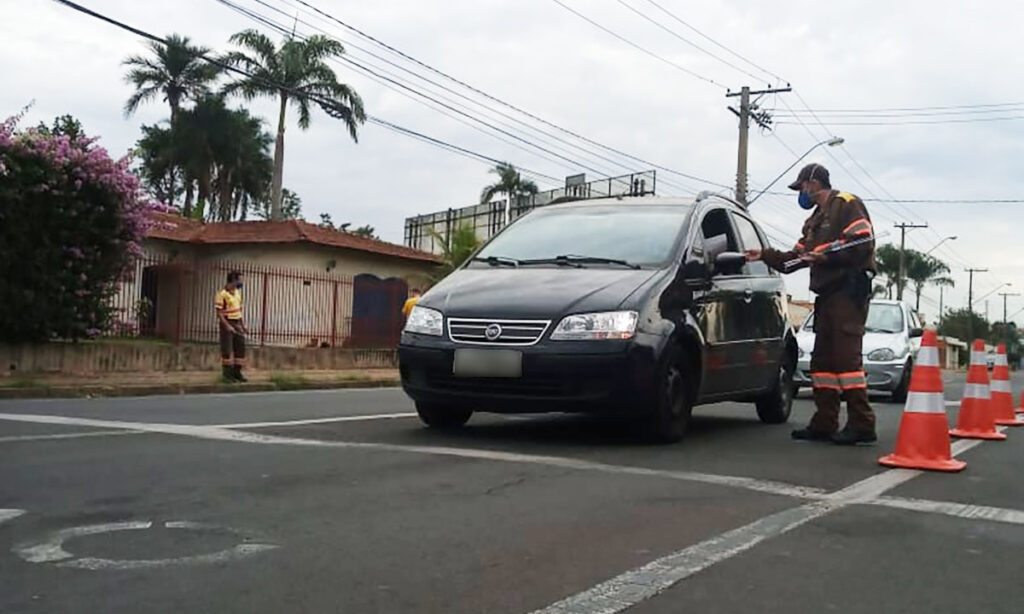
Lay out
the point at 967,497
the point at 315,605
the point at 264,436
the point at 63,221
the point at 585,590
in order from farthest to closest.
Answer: the point at 63,221, the point at 264,436, the point at 967,497, the point at 585,590, the point at 315,605

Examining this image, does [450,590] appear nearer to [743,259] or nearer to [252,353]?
[743,259]

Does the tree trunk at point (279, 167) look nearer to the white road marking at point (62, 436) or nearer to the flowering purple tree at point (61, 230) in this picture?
the flowering purple tree at point (61, 230)

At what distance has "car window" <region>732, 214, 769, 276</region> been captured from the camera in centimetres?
820

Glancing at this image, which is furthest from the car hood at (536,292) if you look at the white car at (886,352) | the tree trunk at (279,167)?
the tree trunk at (279,167)

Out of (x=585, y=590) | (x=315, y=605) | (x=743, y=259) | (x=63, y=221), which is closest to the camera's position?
(x=315, y=605)

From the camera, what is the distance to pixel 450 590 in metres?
→ 3.30

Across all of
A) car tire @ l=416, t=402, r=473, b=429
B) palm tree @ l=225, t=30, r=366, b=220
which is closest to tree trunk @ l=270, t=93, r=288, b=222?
palm tree @ l=225, t=30, r=366, b=220

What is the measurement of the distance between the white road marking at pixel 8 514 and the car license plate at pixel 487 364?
2.71 metres

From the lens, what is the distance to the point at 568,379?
6098 millimetres

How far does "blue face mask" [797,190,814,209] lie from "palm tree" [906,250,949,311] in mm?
75059

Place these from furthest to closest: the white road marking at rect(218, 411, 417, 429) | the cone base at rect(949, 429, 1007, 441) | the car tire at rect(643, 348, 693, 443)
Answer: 1. the cone base at rect(949, 429, 1007, 441)
2. the white road marking at rect(218, 411, 417, 429)
3. the car tire at rect(643, 348, 693, 443)

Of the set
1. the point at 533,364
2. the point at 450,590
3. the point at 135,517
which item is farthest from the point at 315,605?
the point at 533,364

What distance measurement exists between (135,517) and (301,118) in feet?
101

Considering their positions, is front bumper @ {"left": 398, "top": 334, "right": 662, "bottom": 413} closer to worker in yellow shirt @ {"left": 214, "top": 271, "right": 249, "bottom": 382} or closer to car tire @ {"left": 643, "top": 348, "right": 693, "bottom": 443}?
car tire @ {"left": 643, "top": 348, "right": 693, "bottom": 443}
